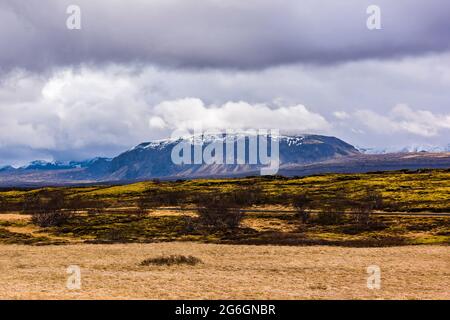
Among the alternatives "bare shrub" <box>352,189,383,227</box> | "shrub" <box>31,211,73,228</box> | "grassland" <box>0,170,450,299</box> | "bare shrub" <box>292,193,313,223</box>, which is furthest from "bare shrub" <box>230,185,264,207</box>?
"shrub" <box>31,211,73,228</box>

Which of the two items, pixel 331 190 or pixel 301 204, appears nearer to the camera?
pixel 301 204

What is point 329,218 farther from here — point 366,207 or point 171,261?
point 171,261

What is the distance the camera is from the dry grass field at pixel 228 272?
32500 mm

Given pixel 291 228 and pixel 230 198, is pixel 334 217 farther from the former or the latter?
pixel 230 198

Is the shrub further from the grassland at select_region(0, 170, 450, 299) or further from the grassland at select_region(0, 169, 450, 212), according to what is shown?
the grassland at select_region(0, 169, 450, 212)

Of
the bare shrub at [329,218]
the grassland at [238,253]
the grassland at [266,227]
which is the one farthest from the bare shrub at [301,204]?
the bare shrub at [329,218]

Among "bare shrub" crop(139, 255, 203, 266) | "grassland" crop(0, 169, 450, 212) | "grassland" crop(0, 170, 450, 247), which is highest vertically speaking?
"grassland" crop(0, 169, 450, 212)

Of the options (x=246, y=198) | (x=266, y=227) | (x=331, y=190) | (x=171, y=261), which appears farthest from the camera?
(x=331, y=190)

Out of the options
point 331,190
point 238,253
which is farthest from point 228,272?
point 331,190

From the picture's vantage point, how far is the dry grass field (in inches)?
1280

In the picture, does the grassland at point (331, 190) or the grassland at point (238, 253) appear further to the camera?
the grassland at point (331, 190)

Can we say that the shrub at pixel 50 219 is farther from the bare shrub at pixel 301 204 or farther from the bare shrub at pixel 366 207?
the bare shrub at pixel 366 207

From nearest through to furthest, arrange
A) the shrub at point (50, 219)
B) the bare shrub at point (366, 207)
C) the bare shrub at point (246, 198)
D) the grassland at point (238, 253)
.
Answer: the grassland at point (238, 253)
the bare shrub at point (366, 207)
the shrub at point (50, 219)
the bare shrub at point (246, 198)

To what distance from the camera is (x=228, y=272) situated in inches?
1676
